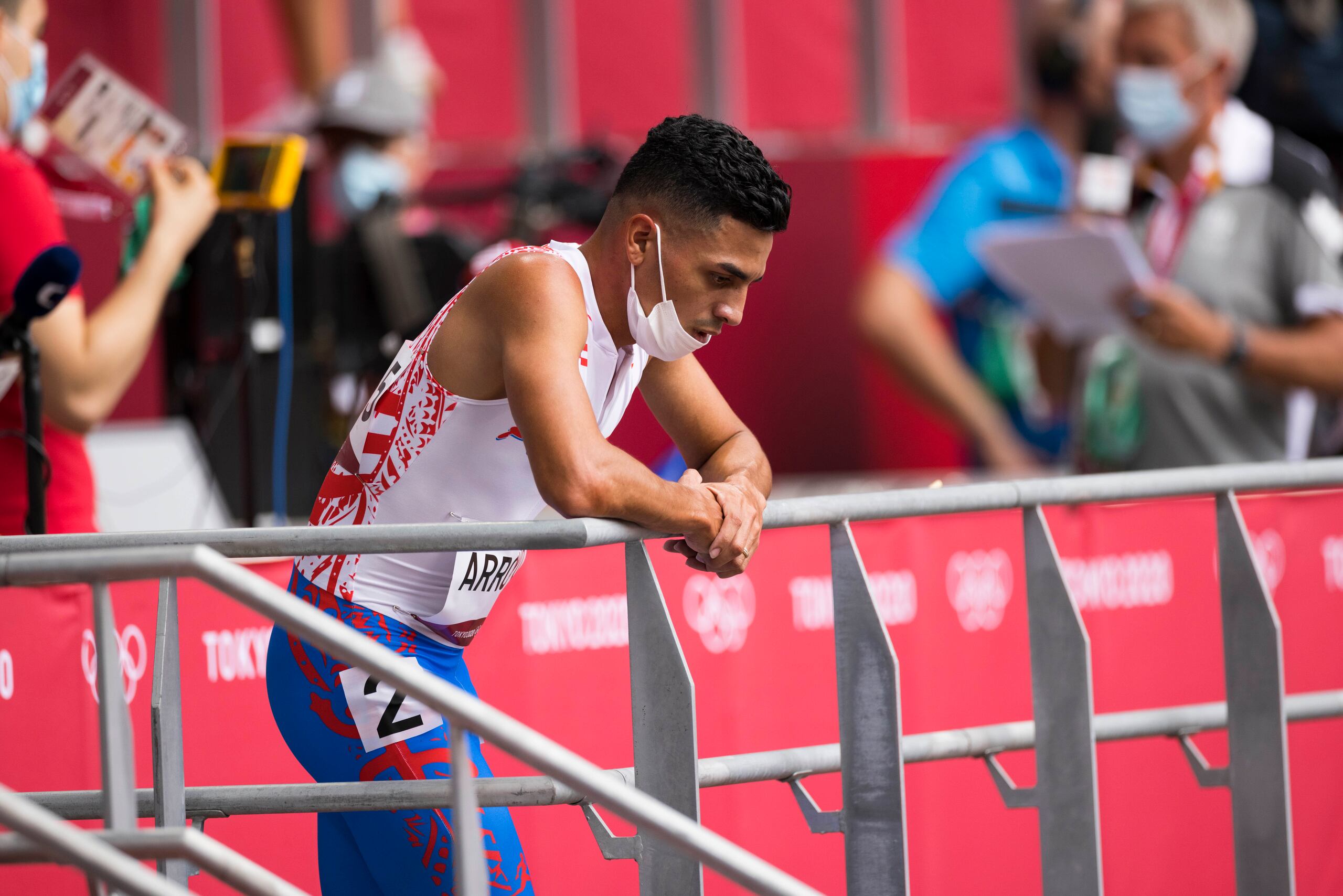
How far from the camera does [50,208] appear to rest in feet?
11.3

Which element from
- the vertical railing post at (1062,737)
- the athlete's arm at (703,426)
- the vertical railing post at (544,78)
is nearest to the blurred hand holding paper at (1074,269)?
the vertical railing post at (1062,737)

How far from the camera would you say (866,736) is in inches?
105

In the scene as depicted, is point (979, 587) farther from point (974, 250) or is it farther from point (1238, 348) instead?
point (974, 250)

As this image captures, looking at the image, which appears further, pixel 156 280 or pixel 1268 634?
pixel 156 280

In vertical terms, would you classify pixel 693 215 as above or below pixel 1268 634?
above

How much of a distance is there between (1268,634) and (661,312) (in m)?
1.44

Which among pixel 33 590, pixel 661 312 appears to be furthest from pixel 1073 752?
pixel 33 590

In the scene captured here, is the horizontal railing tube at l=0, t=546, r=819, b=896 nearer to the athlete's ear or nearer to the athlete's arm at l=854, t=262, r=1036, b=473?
the athlete's ear


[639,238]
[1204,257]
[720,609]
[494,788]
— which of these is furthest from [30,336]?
[1204,257]

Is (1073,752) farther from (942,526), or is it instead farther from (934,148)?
(934,148)

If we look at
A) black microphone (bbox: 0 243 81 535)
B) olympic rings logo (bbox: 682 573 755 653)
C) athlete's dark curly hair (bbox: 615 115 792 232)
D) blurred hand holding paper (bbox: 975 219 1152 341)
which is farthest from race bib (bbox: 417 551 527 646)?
blurred hand holding paper (bbox: 975 219 1152 341)

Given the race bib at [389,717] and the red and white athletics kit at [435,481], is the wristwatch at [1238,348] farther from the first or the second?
the race bib at [389,717]

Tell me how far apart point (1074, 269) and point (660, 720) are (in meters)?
3.37

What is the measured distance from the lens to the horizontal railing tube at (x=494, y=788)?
242cm
